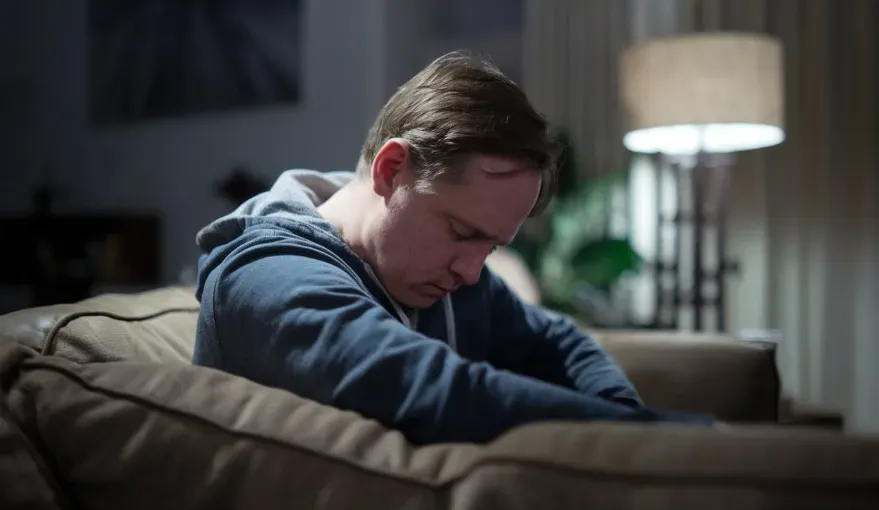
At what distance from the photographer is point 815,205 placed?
3.07 meters

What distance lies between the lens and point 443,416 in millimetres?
646

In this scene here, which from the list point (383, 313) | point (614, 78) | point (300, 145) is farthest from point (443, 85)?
point (300, 145)

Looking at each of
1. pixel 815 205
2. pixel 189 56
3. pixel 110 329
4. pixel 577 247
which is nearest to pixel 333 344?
pixel 110 329

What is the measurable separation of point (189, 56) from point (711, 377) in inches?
138

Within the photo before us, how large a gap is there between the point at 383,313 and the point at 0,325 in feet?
1.41

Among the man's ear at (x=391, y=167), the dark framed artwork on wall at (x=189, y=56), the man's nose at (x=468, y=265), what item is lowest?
the man's nose at (x=468, y=265)

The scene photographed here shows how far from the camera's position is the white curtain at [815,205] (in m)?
3.00

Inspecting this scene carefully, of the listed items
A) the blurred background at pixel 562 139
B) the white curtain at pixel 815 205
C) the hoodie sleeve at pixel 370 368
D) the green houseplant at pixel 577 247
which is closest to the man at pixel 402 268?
the hoodie sleeve at pixel 370 368

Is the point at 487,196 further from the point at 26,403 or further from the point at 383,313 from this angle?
the point at 26,403

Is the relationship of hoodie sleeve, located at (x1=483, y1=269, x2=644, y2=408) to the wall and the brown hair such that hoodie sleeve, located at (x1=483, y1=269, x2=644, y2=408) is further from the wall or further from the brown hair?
the wall

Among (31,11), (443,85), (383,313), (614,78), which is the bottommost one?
(383,313)

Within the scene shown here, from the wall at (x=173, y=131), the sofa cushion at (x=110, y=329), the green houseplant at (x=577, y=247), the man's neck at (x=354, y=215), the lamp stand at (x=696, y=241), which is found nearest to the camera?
the sofa cushion at (x=110, y=329)

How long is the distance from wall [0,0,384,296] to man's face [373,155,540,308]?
2.92 metres

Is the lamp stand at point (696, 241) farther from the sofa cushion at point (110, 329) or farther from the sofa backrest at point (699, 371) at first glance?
the sofa cushion at point (110, 329)
